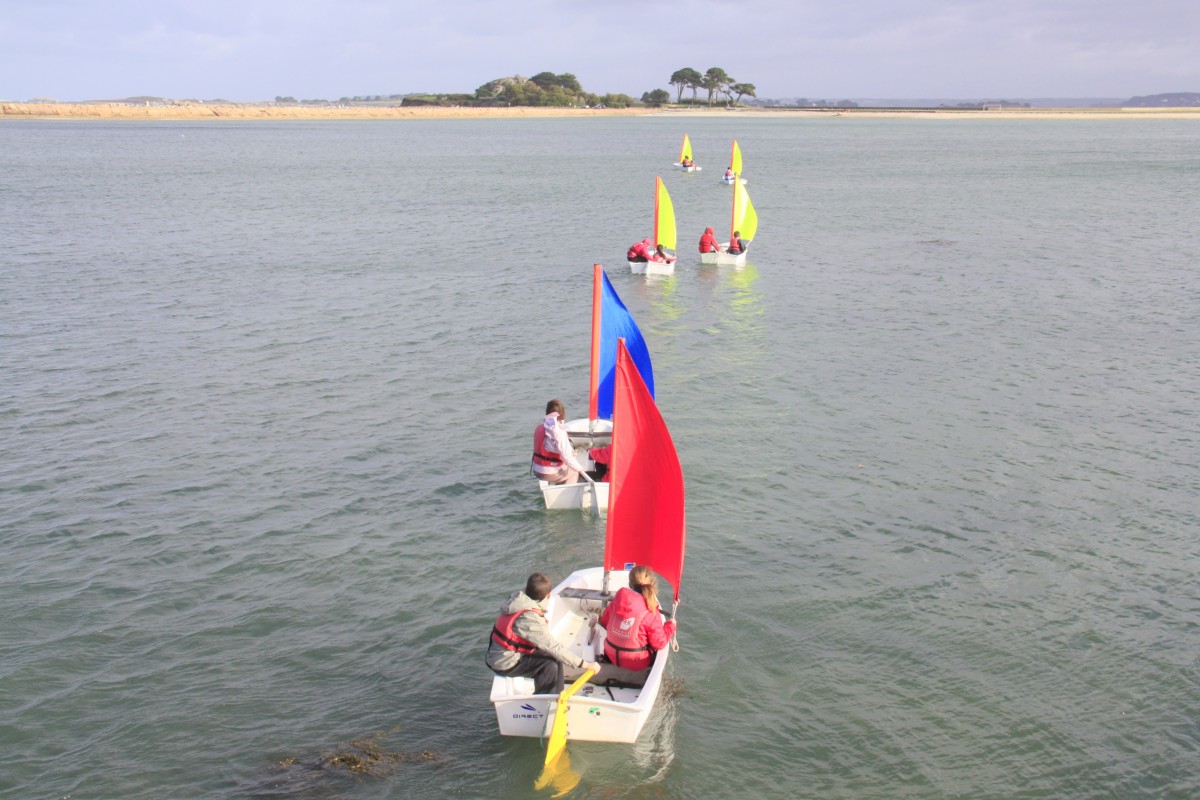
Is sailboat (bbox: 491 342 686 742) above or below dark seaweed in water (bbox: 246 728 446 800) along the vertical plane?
above

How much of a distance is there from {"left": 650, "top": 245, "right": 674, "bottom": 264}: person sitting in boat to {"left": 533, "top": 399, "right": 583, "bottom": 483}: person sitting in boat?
19.8 metres

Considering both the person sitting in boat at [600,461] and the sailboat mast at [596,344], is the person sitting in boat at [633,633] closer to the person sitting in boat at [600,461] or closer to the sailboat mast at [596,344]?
the person sitting in boat at [600,461]

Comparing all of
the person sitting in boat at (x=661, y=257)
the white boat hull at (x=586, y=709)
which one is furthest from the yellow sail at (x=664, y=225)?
the white boat hull at (x=586, y=709)

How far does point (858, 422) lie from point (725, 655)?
8.98 meters

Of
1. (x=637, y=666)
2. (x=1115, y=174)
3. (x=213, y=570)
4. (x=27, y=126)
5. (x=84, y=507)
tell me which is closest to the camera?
(x=637, y=666)

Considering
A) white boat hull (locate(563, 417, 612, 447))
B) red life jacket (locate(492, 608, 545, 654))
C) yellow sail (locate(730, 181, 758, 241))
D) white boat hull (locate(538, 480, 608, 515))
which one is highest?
yellow sail (locate(730, 181, 758, 241))

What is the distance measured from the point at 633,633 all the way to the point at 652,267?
995 inches

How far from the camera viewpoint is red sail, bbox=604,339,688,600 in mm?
11633

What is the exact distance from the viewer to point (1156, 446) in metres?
18.4

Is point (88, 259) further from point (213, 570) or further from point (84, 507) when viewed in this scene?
point (213, 570)

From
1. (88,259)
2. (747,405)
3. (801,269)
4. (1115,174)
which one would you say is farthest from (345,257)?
(1115,174)

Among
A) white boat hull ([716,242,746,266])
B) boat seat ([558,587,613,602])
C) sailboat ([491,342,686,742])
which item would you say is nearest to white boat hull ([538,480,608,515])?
sailboat ([491,342,686,742])

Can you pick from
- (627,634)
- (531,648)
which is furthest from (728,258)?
(531,648)

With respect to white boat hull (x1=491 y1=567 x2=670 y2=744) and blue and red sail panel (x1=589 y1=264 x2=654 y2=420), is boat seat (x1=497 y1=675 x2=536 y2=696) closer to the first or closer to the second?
white boat hull (x1=491 y1=567 x2=670 y2=744)
